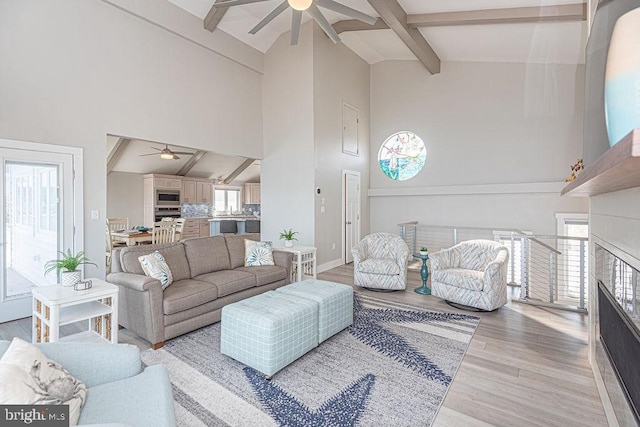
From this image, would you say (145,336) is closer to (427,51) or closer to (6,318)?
(6,318)

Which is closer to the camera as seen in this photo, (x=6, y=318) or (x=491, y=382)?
(x=491, y=382)

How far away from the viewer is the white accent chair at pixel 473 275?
3.65m

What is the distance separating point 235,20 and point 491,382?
6.09 metres

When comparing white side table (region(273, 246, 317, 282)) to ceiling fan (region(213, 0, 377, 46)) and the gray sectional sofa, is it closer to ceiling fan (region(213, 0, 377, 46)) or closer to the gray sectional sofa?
the gray sectional sofa

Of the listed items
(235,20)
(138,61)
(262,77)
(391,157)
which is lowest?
(391,157)

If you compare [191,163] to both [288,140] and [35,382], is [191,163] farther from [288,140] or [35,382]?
[35,382]

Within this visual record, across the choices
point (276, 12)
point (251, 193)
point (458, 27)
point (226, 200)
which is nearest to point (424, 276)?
point (276, 12)

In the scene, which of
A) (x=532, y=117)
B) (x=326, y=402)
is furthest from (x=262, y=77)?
(x=326, y=402)

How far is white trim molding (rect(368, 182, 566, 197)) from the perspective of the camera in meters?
5.69

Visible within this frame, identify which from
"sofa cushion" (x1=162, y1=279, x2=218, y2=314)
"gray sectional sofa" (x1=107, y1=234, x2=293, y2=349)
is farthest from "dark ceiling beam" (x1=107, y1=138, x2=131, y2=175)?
"sofa cushion" (x1=162, y1=279, x2=218, y2=314)

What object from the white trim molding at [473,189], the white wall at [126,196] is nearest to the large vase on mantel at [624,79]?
the white trim molding at [473,189]

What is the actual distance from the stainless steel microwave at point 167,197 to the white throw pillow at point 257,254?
5925 mm

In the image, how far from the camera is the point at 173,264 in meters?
3.51

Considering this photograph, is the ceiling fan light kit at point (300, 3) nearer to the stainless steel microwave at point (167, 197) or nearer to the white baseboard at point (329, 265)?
the white baseboard at point (329, 265)
